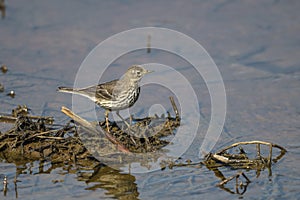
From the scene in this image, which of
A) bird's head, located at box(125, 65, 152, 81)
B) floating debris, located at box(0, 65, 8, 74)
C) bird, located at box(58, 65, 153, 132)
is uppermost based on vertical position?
floating debris, located at box(0, 65, 8, 74)

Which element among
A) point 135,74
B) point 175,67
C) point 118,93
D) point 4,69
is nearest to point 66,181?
point 118,93

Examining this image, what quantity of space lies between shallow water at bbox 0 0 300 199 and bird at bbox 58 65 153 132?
0.84 meters

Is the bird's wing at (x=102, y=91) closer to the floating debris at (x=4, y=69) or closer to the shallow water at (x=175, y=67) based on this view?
the shallow water at (x=175, y=67)

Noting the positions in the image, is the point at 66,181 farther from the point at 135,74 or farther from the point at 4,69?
the point at 4,69

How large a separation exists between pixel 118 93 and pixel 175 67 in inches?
135

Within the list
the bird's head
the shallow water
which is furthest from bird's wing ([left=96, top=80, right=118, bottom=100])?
the shallow water

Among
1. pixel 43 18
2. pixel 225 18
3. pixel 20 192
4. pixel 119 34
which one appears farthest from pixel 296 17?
pixel 20 192

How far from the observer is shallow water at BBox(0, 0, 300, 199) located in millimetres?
8711

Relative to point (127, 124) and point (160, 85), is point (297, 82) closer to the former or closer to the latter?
point (160, 85)

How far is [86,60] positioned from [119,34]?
5.09ft

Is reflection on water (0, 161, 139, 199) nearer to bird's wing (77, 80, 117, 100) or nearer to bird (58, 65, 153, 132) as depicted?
bird (58, 65, 153, 132)

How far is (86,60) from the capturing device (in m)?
13.7

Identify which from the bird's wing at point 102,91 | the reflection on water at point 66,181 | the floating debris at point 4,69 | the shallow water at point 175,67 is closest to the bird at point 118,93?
the bird's wing at point 102,91

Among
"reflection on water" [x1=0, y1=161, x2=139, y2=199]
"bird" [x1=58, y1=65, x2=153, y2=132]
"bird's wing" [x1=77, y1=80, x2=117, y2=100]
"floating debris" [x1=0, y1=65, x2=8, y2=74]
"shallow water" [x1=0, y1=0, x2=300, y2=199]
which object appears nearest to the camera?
"reflection on water" [x1=0, y1=161, x2=139, y2=199]
